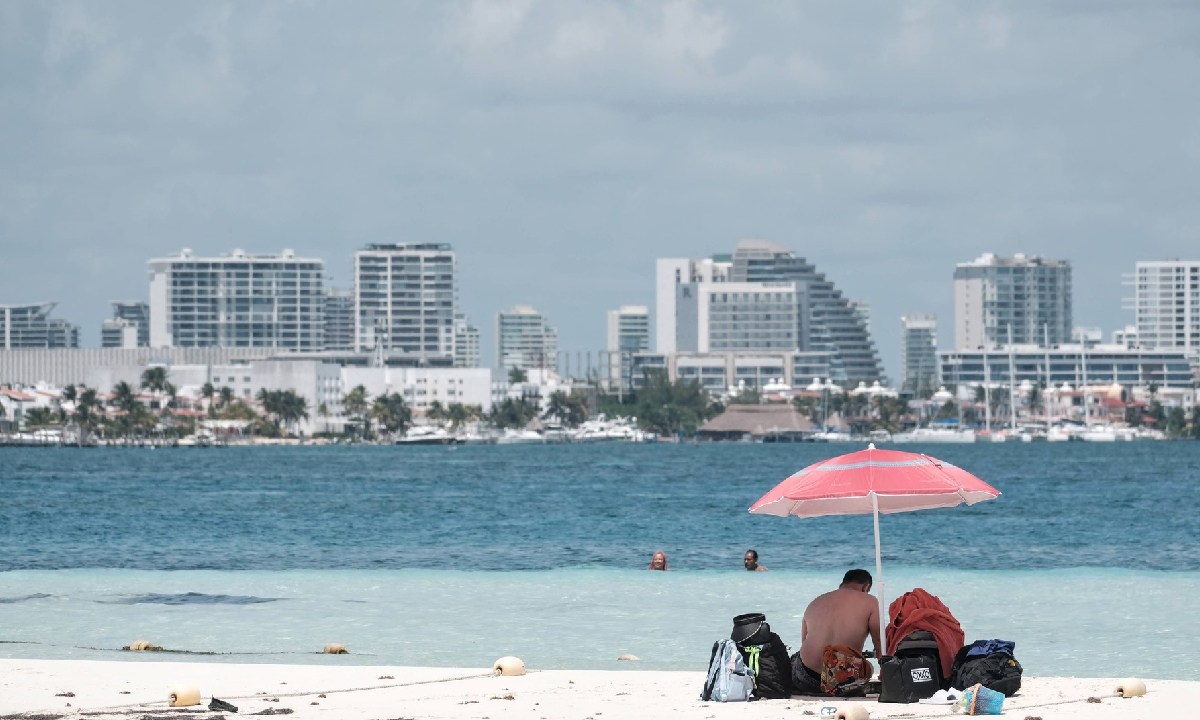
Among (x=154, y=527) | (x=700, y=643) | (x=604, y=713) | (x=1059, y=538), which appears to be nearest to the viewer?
(x=604, y=713)

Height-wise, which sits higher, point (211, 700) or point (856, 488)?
point (856, 488)

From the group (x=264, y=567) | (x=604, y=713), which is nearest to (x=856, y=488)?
(x=604, y=713)

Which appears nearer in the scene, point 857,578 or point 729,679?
point 729,679

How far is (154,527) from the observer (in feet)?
187

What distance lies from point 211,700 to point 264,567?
964 inches

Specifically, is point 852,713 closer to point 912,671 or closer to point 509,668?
point 912,671

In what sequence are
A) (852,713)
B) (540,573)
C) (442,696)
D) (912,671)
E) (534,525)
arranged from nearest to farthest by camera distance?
(852,713) → (912,671) → (442,696) → (540,573) → (534,525)

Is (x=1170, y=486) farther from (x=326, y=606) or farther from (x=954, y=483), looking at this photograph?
(x=954, y=483)

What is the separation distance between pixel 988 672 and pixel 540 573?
22.9 metres

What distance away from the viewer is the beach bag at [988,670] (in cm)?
1580

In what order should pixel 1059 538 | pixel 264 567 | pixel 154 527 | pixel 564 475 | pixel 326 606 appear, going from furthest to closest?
pixel 564 475 → pixel 154 527 → pixel 1059 538 → pixel 264 567 → pixel 326 606

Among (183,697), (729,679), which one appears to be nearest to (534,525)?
(183,697)

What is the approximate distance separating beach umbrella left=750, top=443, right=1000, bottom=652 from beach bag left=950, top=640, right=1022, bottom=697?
79 centimetres

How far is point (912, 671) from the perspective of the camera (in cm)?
1582
